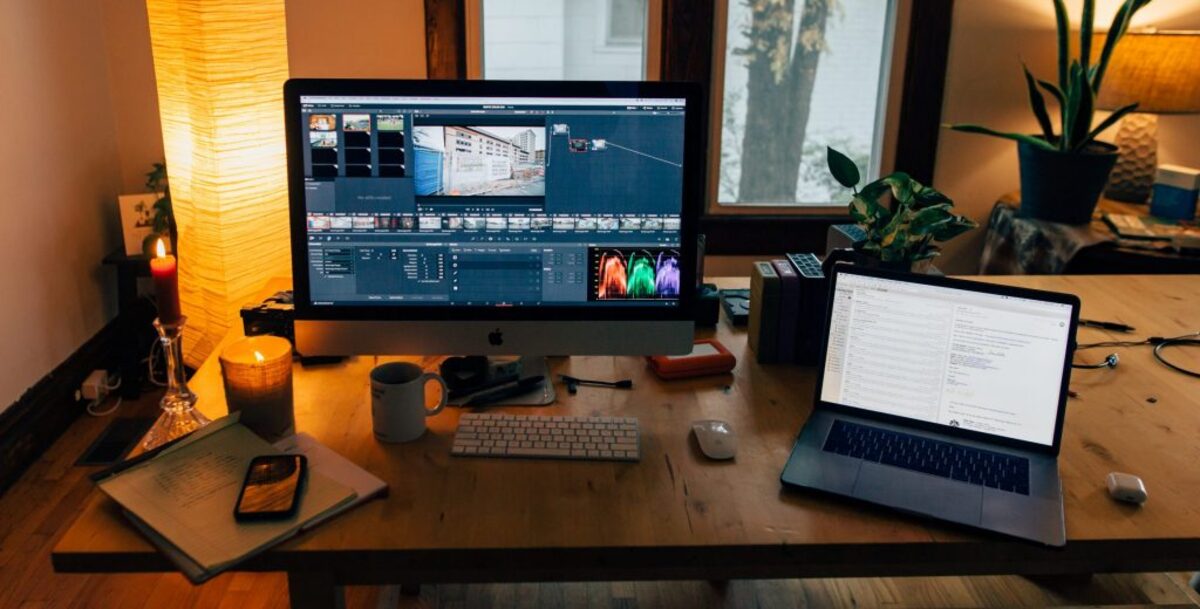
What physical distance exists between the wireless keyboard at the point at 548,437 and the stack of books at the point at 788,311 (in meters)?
0.37

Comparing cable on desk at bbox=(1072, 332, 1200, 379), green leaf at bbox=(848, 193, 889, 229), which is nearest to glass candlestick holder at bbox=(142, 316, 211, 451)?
green leaf at bbox=(848, 193, 889, 229)

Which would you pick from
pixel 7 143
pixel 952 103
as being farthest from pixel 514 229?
pixel 952 103

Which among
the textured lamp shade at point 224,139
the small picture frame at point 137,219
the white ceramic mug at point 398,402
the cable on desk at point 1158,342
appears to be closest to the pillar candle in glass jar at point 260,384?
the white ceramic mug at point 398,402

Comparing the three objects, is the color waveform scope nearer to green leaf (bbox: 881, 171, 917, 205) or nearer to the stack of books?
the stack of books

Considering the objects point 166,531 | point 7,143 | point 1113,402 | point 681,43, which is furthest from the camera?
point 681,43

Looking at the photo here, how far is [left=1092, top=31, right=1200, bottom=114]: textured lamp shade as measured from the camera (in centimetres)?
300

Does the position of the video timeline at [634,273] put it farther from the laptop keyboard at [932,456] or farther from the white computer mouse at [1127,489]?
the white computer mouse at [1127,489]

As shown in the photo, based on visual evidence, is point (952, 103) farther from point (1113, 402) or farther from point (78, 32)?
point (78, 32)

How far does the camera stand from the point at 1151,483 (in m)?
1.41

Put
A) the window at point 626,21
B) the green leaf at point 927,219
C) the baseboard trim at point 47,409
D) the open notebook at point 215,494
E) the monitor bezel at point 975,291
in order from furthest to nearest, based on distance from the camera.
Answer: the window at point 626,21, the baseboard trim at point 47,409, the green leaf at point 927,219, the monitor bezel at point 975,291, the open notebook at point 215,494

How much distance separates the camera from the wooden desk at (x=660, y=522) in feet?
4.04

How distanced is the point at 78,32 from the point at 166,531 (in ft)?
7.89

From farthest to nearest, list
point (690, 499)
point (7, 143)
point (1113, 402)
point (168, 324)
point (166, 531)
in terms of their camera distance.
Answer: point (7, 143) < point (1113, 402) < point (168, 324) < point (690, 499) < point (166, 531)

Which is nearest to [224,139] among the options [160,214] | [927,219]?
[160,214]
